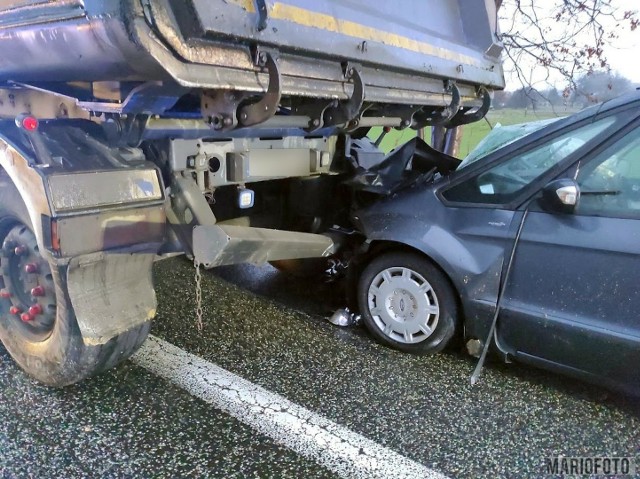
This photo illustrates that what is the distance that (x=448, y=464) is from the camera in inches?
95.2

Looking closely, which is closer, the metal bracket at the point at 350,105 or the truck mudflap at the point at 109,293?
the truck mudflap at the point at 109,293

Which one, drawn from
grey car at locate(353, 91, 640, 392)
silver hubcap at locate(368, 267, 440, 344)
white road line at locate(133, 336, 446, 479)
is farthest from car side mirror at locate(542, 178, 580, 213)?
white road line at locate(133, 336, 446, 479)

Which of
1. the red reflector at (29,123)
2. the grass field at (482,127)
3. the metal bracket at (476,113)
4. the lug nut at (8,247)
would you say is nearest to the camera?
the red reflector at (29,123)

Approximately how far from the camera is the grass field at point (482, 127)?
446 centimetres

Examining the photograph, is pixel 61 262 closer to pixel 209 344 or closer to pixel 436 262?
pixel 209 344

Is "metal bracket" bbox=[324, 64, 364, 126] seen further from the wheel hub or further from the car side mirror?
the wheel hub

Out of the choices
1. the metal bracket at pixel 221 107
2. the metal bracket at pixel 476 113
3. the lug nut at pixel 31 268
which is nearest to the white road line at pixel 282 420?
the lug nut at pixel 31 268

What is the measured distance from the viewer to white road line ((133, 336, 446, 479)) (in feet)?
7.80

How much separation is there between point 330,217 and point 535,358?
6.52 feet

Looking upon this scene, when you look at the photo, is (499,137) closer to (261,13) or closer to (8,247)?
(261,13)

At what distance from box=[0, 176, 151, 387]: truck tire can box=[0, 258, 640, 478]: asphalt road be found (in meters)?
0.16

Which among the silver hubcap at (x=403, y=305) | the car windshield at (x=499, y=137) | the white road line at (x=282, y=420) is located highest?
the car windshield at (x=499, y=137)

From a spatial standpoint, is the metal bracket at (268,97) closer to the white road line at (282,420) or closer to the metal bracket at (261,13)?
the metal bracket at (261,13)

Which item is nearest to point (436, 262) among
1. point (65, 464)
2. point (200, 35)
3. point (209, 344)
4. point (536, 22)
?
point (209, 344)
